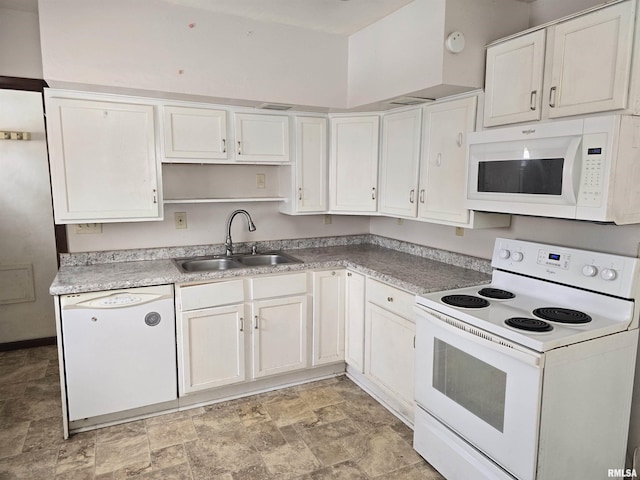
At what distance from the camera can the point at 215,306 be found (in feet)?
8.98

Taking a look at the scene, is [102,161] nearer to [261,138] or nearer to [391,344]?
[261,138]

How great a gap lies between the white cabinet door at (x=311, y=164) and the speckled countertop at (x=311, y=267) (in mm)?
420

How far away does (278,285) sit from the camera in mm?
2914

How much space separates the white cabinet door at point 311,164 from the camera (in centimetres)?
320

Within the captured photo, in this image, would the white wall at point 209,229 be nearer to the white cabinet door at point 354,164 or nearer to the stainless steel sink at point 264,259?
the stainless steel sink at point 264,259

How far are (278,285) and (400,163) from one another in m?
1.18

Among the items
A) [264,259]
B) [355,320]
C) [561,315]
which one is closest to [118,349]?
[264,259]

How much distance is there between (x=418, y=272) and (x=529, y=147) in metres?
1.05

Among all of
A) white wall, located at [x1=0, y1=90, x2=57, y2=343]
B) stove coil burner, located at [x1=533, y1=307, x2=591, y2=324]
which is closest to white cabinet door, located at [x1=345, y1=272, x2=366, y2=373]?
stove coil burner, located at [x1=533, y1=307, x2=591, y2=324]

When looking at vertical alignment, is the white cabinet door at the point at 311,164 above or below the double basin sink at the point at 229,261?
above

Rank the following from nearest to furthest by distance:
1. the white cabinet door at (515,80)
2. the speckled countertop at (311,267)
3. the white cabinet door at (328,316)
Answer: the white cabinet door at (515,80) → the speckled countertop at (311,267) → the white cabinet door at (328,316)

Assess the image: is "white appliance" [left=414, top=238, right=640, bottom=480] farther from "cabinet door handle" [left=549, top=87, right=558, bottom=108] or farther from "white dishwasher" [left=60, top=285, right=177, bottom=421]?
"white dishwasher" [left=60, top=285, right=177, bottom=421]

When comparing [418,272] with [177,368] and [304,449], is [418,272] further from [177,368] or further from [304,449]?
[177,368]

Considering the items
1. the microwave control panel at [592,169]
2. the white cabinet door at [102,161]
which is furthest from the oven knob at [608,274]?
the white cabinet door at [102,161]
